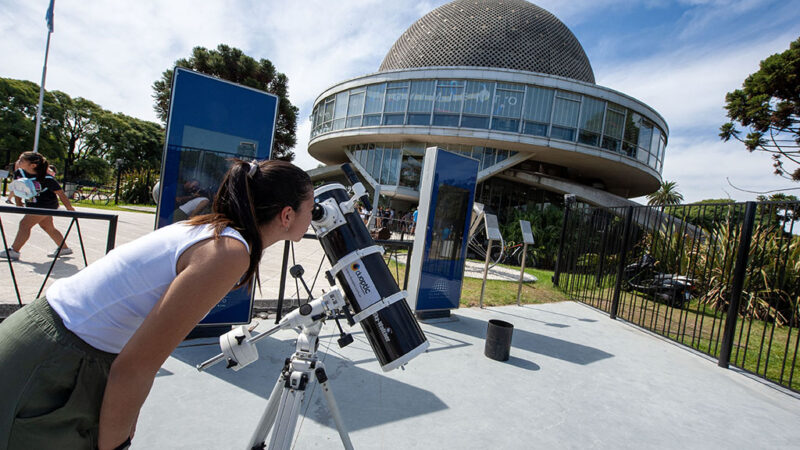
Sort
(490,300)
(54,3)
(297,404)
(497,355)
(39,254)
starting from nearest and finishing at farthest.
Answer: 1. (297,404)
2. (497,355)
3. (39,254)
4. (490,300)
5. (54,3)

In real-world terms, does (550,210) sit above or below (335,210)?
above

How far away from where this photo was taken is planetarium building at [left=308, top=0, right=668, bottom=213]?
22172 millimetres

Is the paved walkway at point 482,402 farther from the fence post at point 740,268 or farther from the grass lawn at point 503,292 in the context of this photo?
the grass lawn at point 503,292

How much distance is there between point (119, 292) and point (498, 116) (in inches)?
924

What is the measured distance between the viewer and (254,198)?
129 cm

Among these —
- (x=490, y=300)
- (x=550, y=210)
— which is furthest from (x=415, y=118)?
(x=490, y=300)

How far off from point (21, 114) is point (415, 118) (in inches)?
1335

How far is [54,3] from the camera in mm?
16422

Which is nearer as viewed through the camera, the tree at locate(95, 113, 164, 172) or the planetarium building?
the planetarium building

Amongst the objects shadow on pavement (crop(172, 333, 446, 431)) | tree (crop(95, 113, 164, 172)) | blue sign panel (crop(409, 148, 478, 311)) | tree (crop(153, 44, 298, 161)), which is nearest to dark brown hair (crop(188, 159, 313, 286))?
shadow on pavement (crop(172, 333, 446, 431))

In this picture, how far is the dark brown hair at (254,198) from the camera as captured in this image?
3.95 ft

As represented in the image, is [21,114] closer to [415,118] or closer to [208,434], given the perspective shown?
[415,118]

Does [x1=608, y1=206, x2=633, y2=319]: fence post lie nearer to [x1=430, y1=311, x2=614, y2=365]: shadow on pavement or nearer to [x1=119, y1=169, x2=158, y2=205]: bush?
[x1=430, y1=311, x2=614, y2=365]: shadow on pavement

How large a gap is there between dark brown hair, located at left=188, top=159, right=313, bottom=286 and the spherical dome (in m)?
29.4
